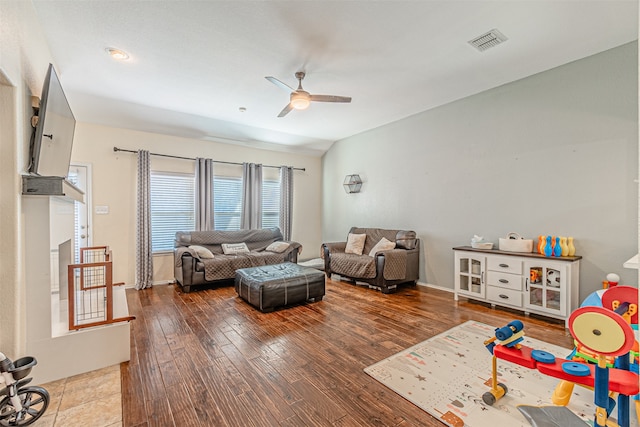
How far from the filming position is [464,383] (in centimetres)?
205

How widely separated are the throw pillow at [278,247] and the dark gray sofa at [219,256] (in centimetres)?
6

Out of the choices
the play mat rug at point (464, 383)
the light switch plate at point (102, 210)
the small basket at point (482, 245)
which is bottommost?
the play mat rug at point (464, 383)

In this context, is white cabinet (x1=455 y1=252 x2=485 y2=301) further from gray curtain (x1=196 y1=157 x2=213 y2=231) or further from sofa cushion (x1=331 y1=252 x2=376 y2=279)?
gray curtain (x1=196 y1=157 x2=213 y2=231)

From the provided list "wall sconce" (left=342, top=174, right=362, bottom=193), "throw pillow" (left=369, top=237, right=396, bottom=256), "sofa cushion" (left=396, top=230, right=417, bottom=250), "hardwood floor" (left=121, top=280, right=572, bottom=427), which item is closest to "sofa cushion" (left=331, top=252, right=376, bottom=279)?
"throw pillow" (left=369, top=237, right=396, bottom=256)

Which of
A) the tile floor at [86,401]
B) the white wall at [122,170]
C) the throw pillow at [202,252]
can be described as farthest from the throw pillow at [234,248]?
the tile floor at [86,401]

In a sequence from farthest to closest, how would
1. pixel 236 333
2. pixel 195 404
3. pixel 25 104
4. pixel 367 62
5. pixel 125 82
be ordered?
pixel 125 82 < pixel 367 62 < pixel 236 333 < pixel 25 104 < pixel 195 404

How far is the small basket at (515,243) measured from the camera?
11.3ft

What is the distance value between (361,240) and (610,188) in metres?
3.44

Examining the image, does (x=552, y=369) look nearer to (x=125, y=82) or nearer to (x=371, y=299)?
(x=371, y=299)

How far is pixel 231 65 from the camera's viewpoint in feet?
10.5

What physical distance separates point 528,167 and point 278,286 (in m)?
3.54

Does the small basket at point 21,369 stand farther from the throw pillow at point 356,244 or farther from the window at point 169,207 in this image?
the throw pillow at point 356,244

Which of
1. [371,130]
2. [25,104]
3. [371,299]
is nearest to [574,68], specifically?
[371,130]

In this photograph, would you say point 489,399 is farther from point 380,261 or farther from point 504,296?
point 380,261
